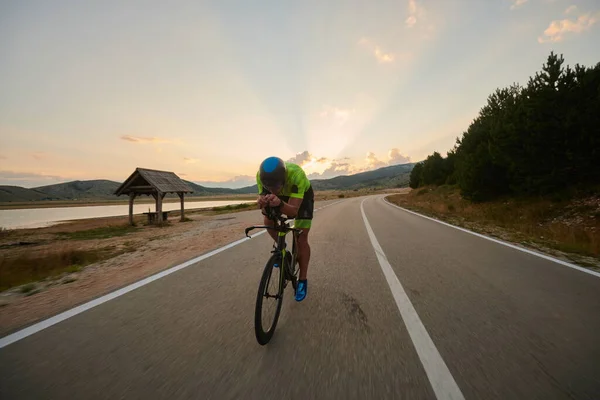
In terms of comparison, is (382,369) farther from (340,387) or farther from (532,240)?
(532,240)

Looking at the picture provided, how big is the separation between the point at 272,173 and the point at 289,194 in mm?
576

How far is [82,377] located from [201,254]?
4146mm

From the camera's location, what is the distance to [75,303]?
3383 millimetres

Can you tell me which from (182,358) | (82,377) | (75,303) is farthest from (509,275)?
(75,303)

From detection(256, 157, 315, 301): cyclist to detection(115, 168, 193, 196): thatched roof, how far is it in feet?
56.4

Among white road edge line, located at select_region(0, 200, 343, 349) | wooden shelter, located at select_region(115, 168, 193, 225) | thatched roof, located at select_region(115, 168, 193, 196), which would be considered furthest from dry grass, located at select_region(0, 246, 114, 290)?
thatched roof, located at select_region(115, 168, 193, 196)

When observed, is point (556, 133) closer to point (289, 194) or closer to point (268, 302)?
point (289, 194)

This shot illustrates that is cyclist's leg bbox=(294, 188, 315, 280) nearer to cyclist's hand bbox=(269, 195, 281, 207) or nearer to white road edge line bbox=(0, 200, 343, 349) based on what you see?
cyclist's hand bbox=(269, 195, 281, 207)

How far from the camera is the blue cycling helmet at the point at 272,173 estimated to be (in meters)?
2.78

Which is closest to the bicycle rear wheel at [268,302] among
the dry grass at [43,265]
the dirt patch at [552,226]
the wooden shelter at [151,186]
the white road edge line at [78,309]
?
the white road edge line at [78,309]

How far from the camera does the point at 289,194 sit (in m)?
3.29

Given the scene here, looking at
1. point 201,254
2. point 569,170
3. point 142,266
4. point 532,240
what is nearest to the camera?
point 142,266

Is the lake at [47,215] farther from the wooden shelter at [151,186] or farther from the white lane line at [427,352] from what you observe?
the white lane line at [427,352]

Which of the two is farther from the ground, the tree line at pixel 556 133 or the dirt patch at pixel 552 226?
the tree line at pixel 556 133
